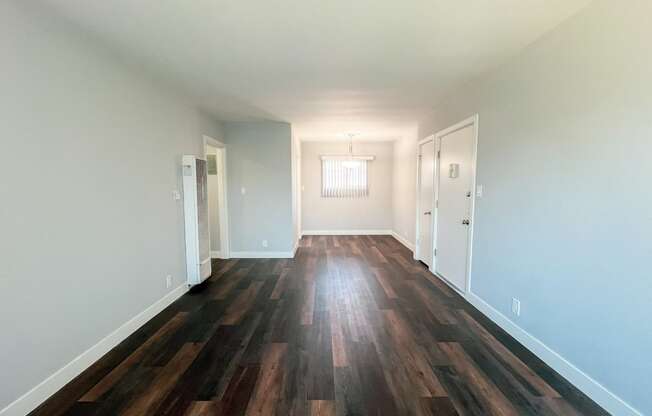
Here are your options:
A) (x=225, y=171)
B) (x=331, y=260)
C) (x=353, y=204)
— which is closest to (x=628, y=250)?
(x=331, y=260)

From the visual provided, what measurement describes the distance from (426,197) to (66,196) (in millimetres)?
4374

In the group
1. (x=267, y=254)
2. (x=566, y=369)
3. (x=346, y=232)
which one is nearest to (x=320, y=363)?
(x=566, y=369)

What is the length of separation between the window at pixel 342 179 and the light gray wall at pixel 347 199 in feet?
0.37

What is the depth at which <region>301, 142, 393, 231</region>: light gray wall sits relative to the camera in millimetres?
7484

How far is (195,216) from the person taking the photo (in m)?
3.54

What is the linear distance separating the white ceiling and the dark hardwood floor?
2.46 metres

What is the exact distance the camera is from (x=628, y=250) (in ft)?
5.19

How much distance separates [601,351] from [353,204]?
238 inches

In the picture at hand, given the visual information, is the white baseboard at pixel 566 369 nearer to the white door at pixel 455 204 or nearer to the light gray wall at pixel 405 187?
the white door at pixel 455 204

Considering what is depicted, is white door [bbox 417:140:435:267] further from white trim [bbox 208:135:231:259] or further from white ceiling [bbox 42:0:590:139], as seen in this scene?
white trim [bbox 208:135:231:259]

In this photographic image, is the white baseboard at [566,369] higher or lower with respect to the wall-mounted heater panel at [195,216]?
lower

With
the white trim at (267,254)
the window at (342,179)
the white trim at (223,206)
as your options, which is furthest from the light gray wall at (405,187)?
the white trim at (223,206)

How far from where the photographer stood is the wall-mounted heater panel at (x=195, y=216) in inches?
137

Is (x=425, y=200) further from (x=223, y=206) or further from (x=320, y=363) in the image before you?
(x=223, y=206)
